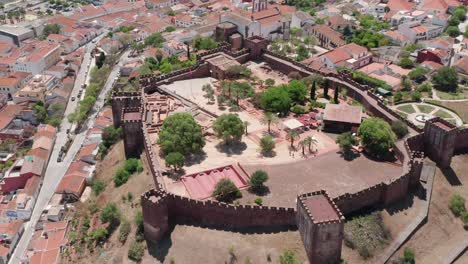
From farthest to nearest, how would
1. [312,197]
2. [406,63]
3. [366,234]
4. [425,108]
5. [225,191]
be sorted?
[406,63], [425,108], [225,191], [366,234], [312,197]

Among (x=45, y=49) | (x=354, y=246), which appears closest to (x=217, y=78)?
(x=354, y=246)

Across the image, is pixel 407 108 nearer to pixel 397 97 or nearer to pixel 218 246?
pixel 397 97

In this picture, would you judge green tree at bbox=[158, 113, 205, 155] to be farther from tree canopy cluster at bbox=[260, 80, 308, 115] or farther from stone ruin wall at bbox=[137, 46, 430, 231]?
tree canopy cluster at bbox=[260, 80, 308, 115]

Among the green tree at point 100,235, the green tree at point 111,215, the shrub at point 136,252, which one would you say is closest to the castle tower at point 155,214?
the shrub at point 136,252

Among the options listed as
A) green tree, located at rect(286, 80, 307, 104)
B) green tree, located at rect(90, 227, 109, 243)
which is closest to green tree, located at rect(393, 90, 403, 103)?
green tree, located at rect(286, 80, 307, 104)

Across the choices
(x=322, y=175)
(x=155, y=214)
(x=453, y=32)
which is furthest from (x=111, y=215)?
(x=453, y=32)

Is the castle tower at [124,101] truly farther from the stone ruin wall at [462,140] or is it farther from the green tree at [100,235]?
the stone ruin wall at [462,140]

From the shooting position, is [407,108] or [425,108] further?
[425,108]
